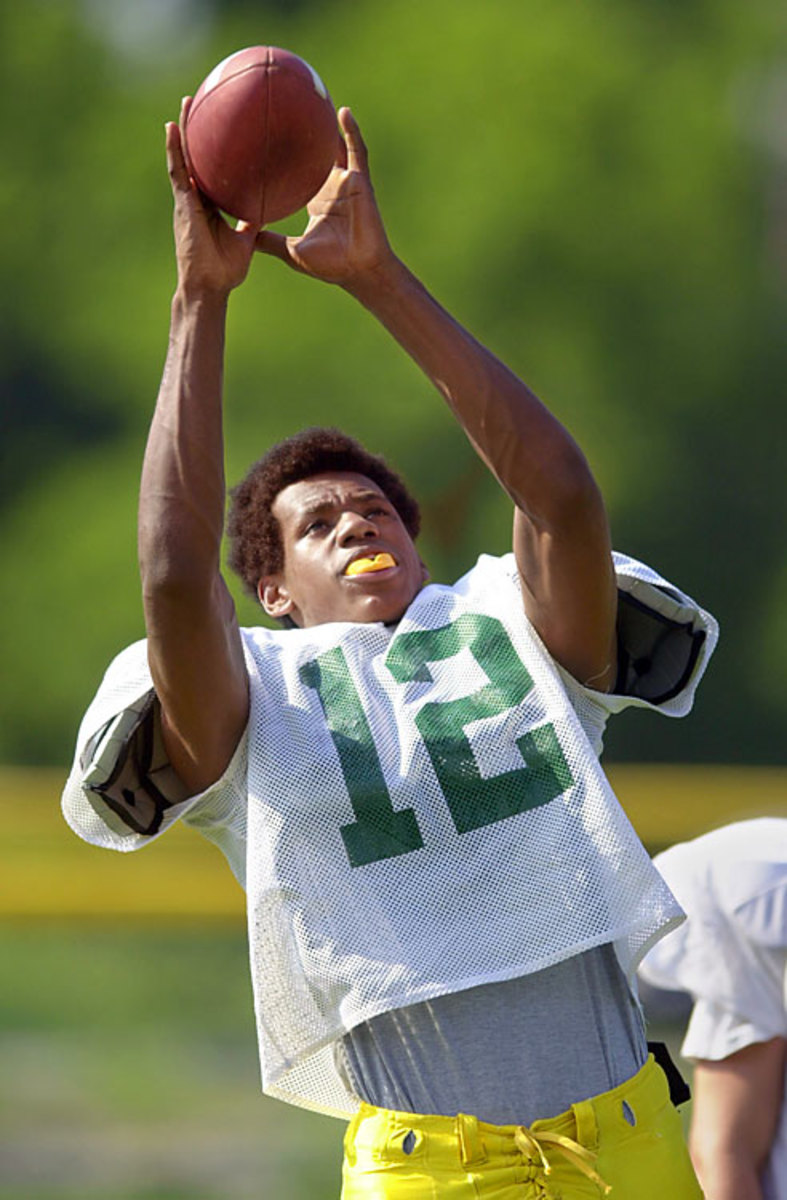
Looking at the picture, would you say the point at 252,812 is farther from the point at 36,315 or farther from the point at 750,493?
the point at 36,315

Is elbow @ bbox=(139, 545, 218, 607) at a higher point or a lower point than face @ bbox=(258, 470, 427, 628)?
A: higher

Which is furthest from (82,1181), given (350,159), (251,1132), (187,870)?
(350,159)

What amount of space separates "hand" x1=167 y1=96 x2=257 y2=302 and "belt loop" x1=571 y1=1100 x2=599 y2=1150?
114 cm

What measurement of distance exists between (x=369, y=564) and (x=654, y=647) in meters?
0.44

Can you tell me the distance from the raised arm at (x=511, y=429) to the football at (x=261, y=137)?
0.13 ft

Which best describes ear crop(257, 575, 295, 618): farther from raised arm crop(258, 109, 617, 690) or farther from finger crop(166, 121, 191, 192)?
finger crop(166, 121, 191, 192)

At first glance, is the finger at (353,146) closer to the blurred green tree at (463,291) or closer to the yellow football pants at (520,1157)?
the yellow football pants at (520,1157)

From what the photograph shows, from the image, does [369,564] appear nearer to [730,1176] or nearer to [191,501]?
[191,501]

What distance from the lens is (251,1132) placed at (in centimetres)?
684

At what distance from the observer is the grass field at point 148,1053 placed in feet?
20.0

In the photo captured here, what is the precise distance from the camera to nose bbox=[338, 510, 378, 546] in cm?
272

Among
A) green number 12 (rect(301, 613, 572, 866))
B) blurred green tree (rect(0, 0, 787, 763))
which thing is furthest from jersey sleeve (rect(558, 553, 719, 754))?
blurred green tree (rect(0, 0, 787, 763))

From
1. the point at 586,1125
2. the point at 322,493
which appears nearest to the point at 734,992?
the point at 586,1125

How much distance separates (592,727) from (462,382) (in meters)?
0.52
